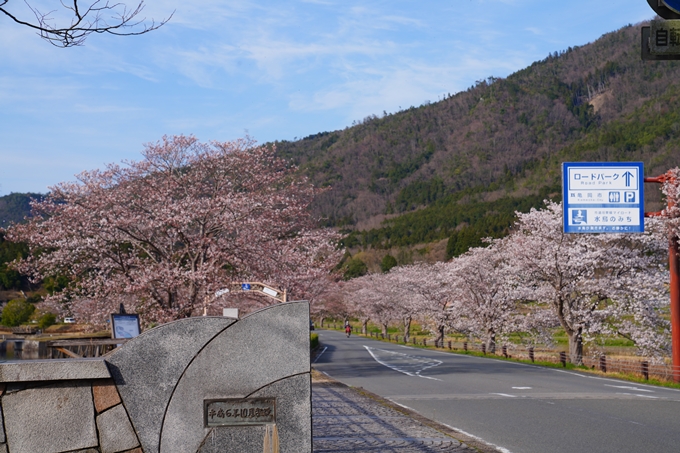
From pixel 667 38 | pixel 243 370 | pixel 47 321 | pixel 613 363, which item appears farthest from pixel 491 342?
pixel 667 38

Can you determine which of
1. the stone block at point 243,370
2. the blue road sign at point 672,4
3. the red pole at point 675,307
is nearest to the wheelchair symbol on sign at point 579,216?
the red pole at point 675,307

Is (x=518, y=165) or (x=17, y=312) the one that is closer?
(x=17, y=312)

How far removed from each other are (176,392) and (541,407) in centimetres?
1049

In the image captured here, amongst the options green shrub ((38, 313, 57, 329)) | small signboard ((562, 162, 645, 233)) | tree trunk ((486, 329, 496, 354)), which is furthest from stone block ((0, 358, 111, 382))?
green shrub ((38, 313, 57, 329))

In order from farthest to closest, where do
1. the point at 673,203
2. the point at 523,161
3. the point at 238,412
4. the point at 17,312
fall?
the point at 523,161
the point at 17,312
the point at 673,203
the point at 238,412

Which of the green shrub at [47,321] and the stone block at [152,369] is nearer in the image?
the stone block at [152,369]

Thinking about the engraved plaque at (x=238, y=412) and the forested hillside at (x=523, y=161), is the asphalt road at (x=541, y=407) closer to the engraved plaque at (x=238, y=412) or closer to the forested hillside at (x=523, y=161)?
the engraved plaque at (x=238, y=412)

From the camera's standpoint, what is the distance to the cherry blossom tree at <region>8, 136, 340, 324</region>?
1775cm

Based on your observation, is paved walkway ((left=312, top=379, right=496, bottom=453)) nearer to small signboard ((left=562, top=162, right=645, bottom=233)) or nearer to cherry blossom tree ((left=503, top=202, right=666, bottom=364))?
small signboard ((left=562, top=162, right=645, bottom=233))

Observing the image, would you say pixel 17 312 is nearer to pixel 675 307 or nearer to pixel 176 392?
pixel 675 307

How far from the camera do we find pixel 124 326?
1319cm

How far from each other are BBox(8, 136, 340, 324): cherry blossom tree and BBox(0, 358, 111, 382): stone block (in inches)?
493

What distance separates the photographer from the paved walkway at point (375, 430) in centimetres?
827

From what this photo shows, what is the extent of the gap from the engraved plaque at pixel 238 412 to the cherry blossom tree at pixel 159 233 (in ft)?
40.9
